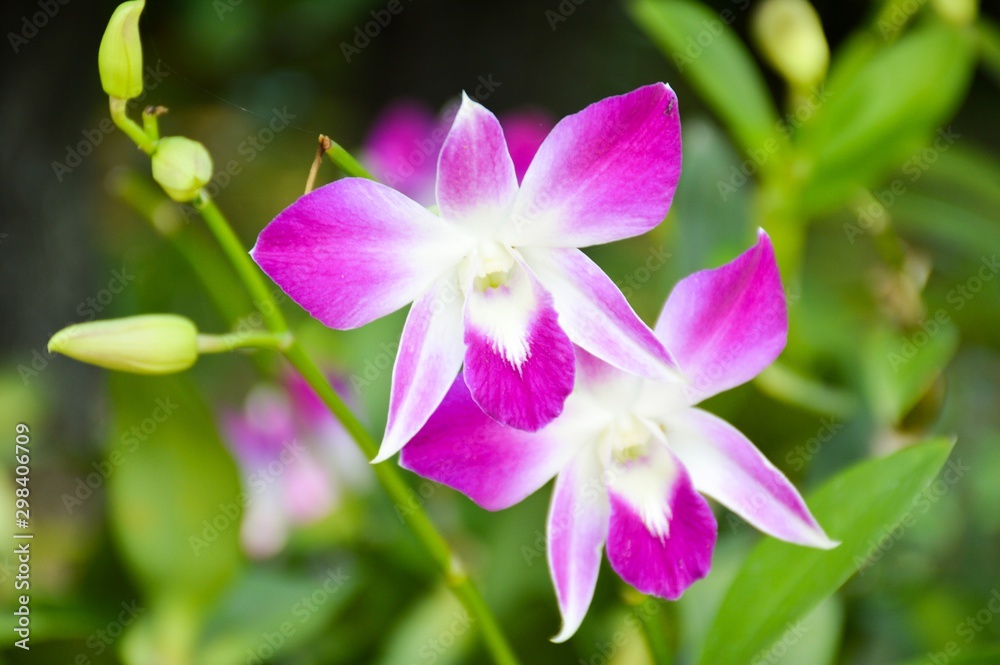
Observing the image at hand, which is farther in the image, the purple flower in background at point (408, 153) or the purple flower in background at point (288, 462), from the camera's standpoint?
the purple flower in background at point (408, 153)

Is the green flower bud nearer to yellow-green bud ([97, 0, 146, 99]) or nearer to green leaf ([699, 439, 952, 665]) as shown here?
green leaf ([699, 439, 952, 665])

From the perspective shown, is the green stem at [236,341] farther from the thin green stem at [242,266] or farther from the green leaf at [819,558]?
the green leaf at [819,558]

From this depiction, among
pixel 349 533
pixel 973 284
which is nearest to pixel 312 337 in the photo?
pixel 349 533

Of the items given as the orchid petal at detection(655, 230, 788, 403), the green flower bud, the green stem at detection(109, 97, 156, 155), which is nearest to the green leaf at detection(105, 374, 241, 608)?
the green stem at detection(109, 97, 156, 155)

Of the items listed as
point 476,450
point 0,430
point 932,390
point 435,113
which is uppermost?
point 476,450

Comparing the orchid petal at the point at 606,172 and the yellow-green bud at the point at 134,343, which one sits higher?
the orchid petal at the point at 606,172

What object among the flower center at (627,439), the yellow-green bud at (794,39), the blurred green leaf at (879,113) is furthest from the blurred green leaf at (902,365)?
the flower center at (627,439)

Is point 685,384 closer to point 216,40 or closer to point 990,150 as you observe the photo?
point 216,40
